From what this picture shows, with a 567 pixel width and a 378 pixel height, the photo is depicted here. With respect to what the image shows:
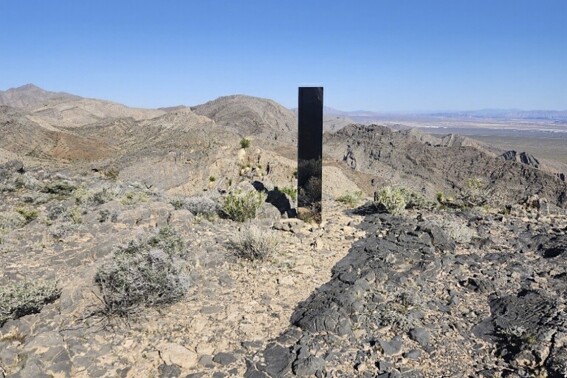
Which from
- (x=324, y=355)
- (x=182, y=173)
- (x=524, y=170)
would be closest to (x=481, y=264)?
(x=324, y=355)

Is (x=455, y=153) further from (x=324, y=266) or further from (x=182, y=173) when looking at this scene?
(x=324, y=266)

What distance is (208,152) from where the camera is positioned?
806 inches

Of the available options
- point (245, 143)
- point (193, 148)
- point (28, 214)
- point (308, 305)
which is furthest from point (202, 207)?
point (193, 148)

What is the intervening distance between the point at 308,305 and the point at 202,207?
14.1 feet

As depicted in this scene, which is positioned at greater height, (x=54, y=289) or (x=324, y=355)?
(x=54, y=289)

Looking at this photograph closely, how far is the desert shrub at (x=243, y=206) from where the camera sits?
27.5ft

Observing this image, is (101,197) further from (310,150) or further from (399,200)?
(399,200)

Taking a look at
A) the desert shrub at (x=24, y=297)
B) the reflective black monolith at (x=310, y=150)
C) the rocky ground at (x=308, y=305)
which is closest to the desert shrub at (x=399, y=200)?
the rocky ground at (x=308, y=305)

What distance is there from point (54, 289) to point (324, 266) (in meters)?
3.49

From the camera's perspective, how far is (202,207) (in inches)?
347

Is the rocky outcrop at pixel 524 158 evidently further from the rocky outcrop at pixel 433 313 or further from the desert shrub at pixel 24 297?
the desert shrub at pixel 24 297

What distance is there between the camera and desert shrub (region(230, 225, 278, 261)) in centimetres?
634

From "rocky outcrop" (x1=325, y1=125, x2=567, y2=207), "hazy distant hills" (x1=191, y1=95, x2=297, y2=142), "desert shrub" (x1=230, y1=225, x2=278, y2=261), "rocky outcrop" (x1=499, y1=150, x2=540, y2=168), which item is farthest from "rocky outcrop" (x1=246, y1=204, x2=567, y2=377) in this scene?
"rocky outcrop" (x1=499, y1=150, x2=540, y2=168)

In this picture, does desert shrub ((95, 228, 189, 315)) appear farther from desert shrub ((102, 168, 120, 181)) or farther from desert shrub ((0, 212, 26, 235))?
desert shrub ((102, 168, 120, 181))
